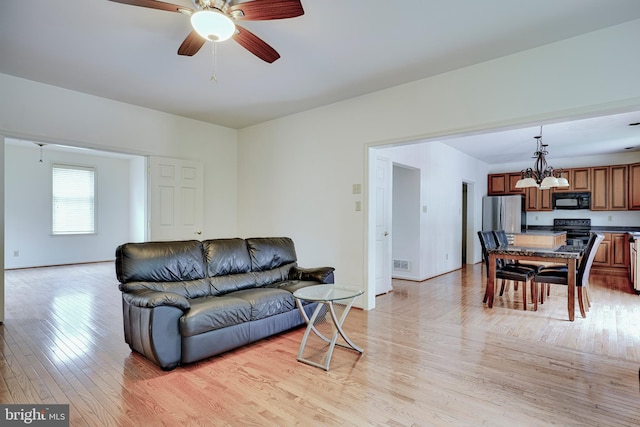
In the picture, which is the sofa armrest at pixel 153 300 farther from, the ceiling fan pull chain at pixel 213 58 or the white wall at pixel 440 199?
the white wall at pixel 440 199

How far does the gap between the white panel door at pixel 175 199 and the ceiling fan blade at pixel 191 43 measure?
8.59 feet

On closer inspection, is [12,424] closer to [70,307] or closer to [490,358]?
[70,307]

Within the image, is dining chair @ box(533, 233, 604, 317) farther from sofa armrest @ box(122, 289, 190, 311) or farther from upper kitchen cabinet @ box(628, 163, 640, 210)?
upper kitchen cabinet @ box(628, 163, 640, 210)

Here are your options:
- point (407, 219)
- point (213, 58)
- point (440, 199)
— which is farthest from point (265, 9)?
point (440, 199)

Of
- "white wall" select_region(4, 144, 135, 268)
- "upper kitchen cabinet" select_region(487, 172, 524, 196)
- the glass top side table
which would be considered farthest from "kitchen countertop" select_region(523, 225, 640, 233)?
"white wall" select_region(4, 144, 135, 268)

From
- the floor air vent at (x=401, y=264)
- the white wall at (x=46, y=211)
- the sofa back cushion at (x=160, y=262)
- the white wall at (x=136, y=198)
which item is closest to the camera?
the sofa back cushion at (x=160, y=262)

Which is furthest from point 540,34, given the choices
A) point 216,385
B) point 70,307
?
point 70,307

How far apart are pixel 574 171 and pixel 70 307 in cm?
1007

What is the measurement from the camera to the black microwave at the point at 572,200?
742 cm

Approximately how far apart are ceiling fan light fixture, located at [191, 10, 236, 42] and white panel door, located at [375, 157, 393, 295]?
125 inches

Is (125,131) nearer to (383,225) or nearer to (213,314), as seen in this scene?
(213,314)

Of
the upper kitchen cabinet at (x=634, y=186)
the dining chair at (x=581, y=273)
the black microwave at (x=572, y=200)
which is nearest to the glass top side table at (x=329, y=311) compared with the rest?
the dining chair at (x=581, y=273)

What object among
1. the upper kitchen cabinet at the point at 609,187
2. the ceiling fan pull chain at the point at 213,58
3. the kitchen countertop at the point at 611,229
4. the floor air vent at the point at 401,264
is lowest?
the floor air vent at the point at 401,264

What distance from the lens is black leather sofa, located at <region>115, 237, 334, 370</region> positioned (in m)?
2.53
